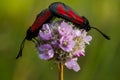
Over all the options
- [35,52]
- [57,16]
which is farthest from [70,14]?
[35,52]

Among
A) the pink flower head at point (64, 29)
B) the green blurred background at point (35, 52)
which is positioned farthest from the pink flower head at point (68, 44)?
the green blurred background at point (35, 52)

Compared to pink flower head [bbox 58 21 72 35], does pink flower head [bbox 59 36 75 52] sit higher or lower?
lower

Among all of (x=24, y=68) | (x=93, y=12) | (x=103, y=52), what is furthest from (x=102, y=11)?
(x=24, y=68)

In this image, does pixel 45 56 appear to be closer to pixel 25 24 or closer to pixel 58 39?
pixel 58 39

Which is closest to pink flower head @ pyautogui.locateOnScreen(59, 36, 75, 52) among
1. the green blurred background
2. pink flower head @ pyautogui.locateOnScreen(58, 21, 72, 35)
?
pink flower head @ pyautogui.locateOnScreen(58, 21, 72, 35)

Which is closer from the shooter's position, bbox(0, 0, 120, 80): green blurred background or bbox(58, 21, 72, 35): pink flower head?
bbox(58, 21, 72, 35): pink flower head

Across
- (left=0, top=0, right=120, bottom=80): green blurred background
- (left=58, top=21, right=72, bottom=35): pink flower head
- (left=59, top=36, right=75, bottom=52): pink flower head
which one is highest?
(left=58, top=21, right=72, bottom=35): pink flower head

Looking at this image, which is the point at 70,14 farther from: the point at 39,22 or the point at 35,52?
the point at 35,52

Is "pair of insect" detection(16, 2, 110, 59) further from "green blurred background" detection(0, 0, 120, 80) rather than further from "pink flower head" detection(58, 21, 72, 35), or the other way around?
"green blurred background" detection(0, 0, 120, 80)

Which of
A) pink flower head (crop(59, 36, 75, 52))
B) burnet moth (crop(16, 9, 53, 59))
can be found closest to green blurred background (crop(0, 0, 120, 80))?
burnet moth (crop(16, 9, 53, 59))
